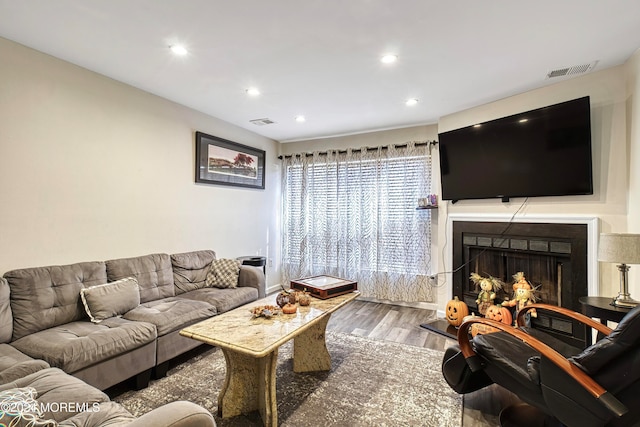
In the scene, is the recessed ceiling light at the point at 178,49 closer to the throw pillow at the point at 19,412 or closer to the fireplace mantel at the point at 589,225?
the throw pillow at the point at 19,412

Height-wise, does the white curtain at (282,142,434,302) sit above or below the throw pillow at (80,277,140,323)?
above

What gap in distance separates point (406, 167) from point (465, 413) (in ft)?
10.0

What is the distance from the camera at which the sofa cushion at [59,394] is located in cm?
127

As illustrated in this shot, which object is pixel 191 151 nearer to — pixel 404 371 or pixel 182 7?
pixel 182 7

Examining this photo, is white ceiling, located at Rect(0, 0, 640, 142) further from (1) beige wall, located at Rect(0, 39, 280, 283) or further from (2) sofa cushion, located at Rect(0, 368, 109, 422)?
(2) sofa cushion, located at Rect(0, 368, 109, 422)

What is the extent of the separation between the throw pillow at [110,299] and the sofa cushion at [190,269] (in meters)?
0.60

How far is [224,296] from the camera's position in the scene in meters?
3.08

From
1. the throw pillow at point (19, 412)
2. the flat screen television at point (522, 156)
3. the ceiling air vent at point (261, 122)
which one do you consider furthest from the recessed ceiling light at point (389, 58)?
the throw pillow at point (19, 412)

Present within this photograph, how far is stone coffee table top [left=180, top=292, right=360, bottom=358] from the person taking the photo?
1602 mm

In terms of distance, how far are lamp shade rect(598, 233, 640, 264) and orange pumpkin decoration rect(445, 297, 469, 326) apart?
1534 mm

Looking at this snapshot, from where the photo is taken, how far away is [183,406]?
3.41 feet

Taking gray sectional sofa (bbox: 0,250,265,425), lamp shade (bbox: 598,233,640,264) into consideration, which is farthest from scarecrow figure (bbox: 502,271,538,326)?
gray sectional sofa (bbox: 0,250,265,425)

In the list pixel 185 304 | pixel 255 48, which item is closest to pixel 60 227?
pixel 185 304

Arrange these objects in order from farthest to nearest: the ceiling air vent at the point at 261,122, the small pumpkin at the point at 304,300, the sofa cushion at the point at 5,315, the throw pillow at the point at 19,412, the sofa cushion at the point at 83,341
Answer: the ceiling air vent at the point at 261,122 → the small pumpkin at the point at 304,300 → the sofa cushion at the point at 5,315 → the sofa cushion at the point at 83,341 → the throw pillow at the point at 19,412
